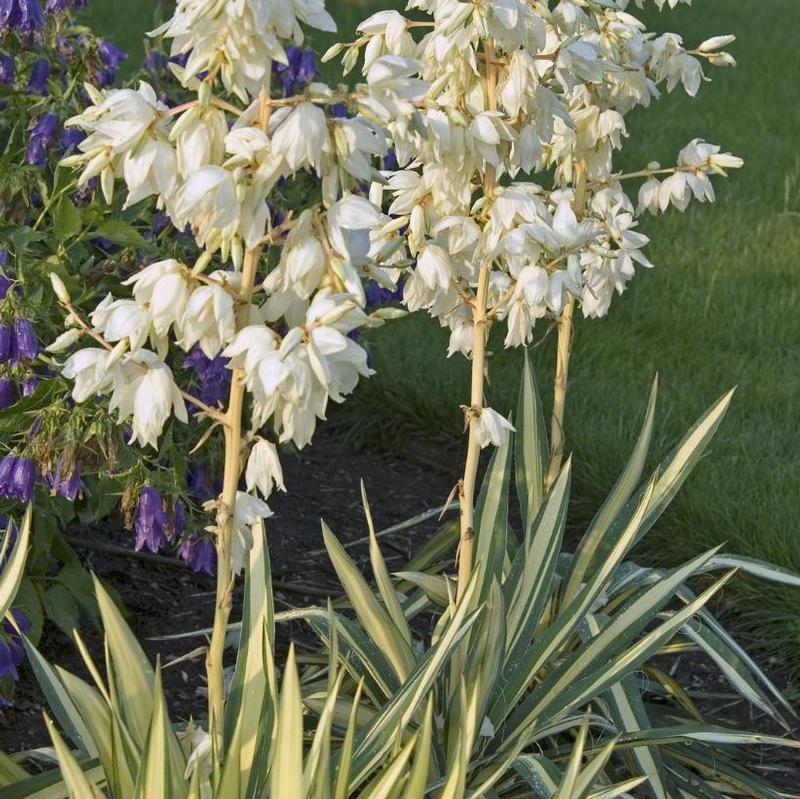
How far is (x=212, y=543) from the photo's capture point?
8.91 feet

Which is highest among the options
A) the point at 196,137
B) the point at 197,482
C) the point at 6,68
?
the point at 196,137

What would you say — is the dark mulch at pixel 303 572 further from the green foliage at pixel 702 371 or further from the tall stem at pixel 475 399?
the tall stem at pixel 475 399

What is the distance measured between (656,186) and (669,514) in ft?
4.02

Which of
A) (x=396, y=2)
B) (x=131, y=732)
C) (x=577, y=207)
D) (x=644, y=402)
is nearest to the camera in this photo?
(x=131, y=732)

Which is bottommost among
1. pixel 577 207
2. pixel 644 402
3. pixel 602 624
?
pixel 644 402

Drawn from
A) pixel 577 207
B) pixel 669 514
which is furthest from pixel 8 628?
pixel 669 514

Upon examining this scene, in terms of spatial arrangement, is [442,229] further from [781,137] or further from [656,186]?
[781,137]

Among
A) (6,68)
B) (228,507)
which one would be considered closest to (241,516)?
(228,507)

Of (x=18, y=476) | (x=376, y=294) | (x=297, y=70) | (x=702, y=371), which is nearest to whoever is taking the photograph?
(x=18, y=476)

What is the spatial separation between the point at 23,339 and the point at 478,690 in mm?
956

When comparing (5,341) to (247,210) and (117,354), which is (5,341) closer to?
(117,354)

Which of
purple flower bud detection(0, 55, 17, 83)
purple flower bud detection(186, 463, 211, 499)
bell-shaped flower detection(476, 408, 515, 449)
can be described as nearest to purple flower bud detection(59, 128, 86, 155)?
purple flower bud detection(0, 55, 17, 83)

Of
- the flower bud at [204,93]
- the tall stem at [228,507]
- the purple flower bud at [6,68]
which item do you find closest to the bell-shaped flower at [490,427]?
the tall stem at [228,507]

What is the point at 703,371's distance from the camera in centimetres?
457
